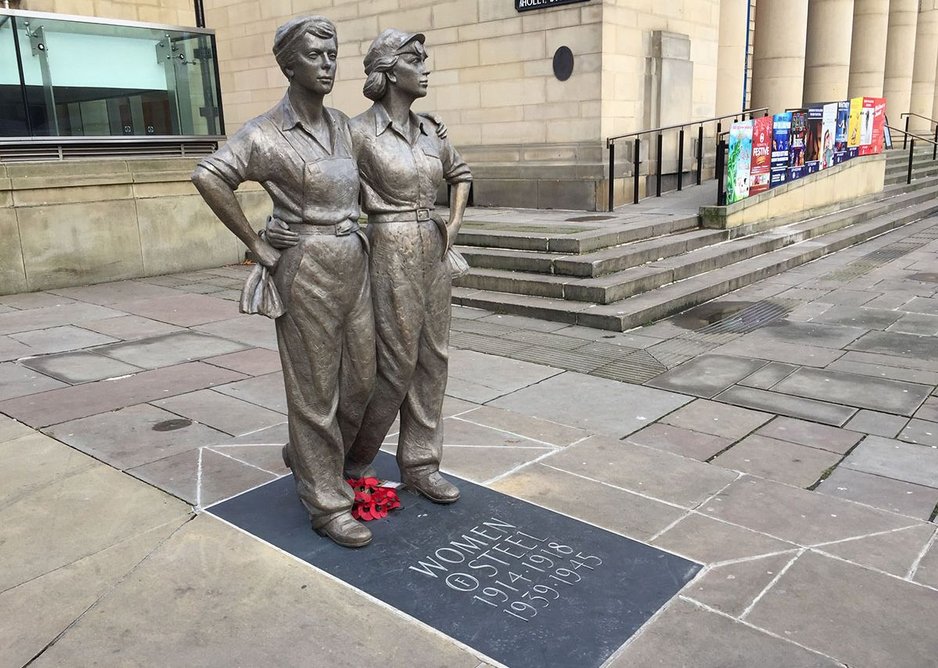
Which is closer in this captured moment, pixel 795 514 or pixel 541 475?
pixel 795 514

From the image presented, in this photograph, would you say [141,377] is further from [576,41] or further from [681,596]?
[576,41]

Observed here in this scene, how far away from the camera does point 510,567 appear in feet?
10.8

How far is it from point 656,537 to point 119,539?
2.43 meters

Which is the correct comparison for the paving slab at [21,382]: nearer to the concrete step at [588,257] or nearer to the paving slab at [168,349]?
the paving slab at [168,349]

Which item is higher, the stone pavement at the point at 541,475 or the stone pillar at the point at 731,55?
the stone pillar at the point at 731,55

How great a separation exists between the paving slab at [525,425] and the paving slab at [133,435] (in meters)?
1.61

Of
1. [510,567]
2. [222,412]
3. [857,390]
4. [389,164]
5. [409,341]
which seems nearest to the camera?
[510,567]

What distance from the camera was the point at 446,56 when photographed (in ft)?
49.5

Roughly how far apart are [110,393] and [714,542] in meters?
4.39

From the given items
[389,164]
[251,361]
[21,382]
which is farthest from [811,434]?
[21,382]

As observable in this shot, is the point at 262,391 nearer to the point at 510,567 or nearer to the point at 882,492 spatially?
the point at 510,567

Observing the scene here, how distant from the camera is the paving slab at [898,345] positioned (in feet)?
22.3

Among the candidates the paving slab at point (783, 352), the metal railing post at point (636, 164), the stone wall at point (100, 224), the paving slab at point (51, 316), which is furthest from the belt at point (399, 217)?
the metal railing post at point (636, 164)

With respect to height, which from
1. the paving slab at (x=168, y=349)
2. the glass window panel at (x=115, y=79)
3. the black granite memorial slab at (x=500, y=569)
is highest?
the glass window panel at (x=115, y=79)
